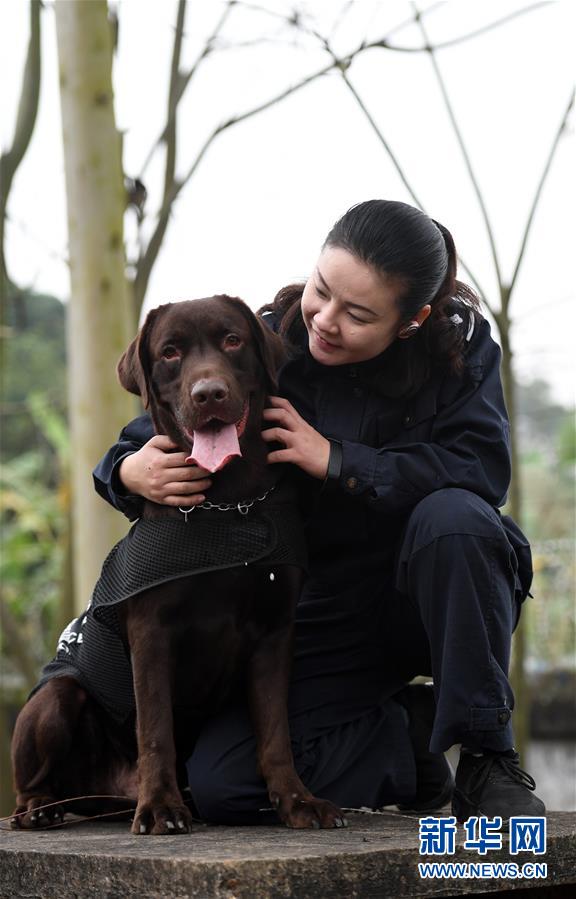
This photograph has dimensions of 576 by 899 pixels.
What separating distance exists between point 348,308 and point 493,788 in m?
1.12

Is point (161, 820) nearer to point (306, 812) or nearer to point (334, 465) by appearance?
point (306, 812)

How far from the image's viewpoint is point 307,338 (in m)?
2.88

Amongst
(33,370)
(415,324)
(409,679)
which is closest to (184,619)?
(409,679)

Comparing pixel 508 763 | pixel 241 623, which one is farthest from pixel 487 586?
pixel 241 623

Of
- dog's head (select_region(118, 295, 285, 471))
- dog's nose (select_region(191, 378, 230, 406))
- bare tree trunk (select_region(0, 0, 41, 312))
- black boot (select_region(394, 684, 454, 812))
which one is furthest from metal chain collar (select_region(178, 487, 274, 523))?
bare tree trunk (select_region(0, 0, 41, 312))

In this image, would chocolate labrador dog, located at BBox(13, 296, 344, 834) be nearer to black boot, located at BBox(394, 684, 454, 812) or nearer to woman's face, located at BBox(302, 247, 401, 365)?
woman's face, located at BBox(302, 247, 401, 365)

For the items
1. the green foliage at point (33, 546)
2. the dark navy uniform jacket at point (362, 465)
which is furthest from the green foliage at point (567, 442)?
the dark navy uniform jacket at point (362, 465)

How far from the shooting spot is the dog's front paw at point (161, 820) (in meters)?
2.30

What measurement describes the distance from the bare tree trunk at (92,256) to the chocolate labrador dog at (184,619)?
41.4 inches

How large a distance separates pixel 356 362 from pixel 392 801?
3.65 ft

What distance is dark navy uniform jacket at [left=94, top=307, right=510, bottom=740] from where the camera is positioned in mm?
2652

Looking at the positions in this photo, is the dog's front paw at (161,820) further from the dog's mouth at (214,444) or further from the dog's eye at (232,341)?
the dog's eye at (232,341)

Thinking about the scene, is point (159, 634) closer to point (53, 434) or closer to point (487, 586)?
point (487, 586)

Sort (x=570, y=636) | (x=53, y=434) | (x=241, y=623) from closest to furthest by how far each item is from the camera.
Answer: (x=241, y=623) → (x=570, y=636) → (x=53, y=434)
